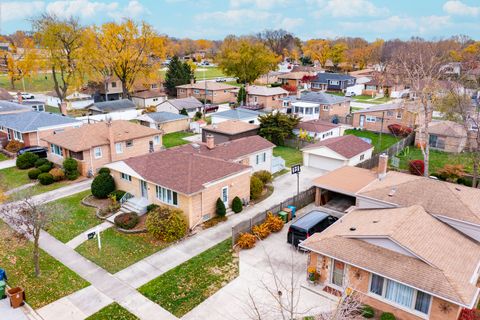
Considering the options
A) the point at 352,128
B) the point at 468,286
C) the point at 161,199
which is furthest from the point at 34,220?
the point at 352,128

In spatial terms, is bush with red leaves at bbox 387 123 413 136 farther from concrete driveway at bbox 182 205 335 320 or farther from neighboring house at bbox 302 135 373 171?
concrete driveway at bbox 182 205 335 320

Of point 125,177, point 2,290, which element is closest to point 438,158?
point 125,177

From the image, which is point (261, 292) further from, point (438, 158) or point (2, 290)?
point (438, 158)

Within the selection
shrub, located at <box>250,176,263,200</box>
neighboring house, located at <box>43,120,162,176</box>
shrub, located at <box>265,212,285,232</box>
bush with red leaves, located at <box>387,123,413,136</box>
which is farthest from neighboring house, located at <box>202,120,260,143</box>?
bush with red leaves, located at <box>387,123,413,136</box>

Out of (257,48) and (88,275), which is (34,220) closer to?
(88,275)

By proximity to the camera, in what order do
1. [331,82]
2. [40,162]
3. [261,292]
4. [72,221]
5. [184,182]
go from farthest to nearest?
[331,82] < [40,162] < [72,221] < [184,182] < [261,292]
